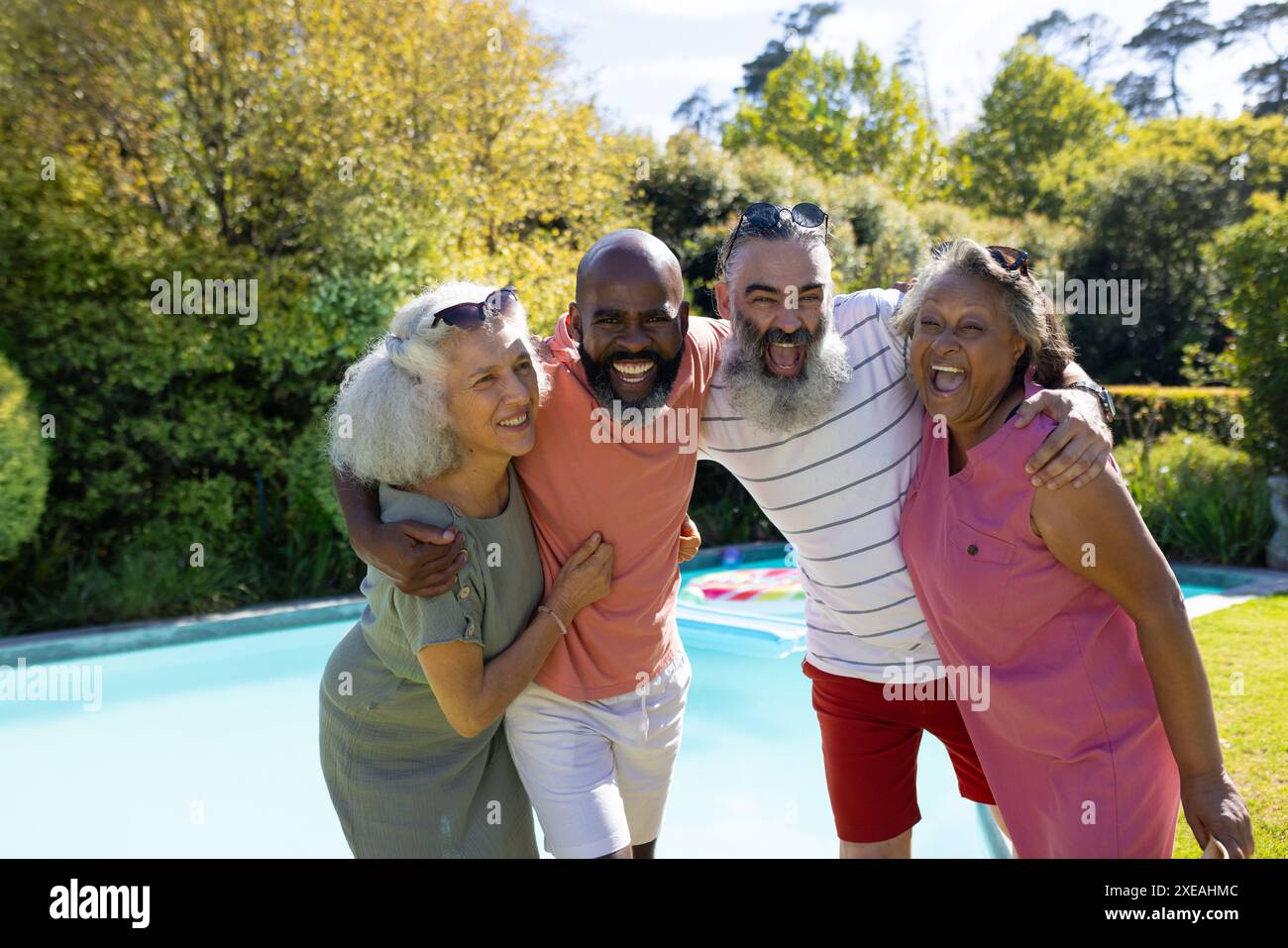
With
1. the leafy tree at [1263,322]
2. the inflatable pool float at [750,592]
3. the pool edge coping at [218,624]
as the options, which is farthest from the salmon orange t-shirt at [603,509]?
the leafy tree at [1263,322]

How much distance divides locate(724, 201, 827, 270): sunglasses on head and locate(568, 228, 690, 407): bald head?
341mm

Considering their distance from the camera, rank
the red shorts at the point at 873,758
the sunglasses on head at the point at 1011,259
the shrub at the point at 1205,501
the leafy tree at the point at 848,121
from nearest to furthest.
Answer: the sunglasses on head at the point at 1011,259 < the red shorts at the point at 873,758 < the shrub at the point at 1205,501 < the leafy tree at the point at 848,121

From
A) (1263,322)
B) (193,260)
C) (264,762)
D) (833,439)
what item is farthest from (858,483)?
(1263,322)

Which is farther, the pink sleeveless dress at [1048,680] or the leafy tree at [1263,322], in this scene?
the leafy tree at [1263,322]

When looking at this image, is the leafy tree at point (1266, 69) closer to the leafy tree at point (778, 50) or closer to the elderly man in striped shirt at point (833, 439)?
the leafy tree at point (778, 50)

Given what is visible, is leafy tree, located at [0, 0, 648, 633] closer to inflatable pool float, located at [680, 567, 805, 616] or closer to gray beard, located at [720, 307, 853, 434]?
inflatable pool float, located at [680, 567, 805, 616]

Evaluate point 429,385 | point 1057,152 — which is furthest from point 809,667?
point 1057,152

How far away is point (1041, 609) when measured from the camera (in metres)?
2.46

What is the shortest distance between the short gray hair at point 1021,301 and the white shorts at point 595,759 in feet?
4.22

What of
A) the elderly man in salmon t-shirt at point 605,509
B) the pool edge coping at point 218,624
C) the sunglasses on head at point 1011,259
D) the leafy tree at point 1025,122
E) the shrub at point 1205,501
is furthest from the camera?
the leafy tree at point 1025,122

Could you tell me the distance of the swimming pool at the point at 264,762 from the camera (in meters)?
5.62

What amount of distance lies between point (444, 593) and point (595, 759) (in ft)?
2.26

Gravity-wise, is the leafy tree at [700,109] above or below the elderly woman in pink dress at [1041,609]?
above
